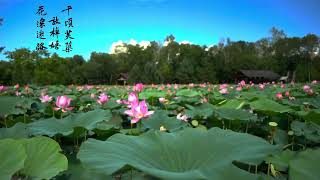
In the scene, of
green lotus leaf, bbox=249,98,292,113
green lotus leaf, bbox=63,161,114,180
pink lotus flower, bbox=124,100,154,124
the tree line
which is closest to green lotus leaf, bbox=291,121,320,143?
green lotus leaf, bbox=249,98,292,113

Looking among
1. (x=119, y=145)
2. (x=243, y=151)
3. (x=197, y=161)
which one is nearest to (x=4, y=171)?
(x=119, y=145)

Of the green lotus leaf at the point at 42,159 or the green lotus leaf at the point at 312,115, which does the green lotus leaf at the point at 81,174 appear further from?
the green lotus leaf at the point at 312,115

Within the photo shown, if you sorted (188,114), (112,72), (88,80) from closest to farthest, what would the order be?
1. (188,114)
2. (88,80)
3. (112,72)

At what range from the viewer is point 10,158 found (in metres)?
0.99

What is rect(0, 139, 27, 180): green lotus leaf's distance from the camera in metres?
0.96

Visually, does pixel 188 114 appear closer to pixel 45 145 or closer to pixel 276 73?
pixel 45 145

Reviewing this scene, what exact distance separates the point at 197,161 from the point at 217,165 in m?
0.08

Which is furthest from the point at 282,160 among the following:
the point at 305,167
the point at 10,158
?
the point at 10,158

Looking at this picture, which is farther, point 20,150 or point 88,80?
point 88,80

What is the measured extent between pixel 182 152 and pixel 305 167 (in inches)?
14.0

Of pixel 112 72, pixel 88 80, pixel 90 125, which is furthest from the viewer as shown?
pixel 112 72

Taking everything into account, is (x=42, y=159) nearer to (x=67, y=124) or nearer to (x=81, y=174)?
(x=81, y=174)

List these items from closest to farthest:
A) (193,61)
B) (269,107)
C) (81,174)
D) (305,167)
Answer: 1. (305,167)
2. (81,174)
3. (269,107)
4. (193,61)

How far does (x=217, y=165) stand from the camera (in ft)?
3.10
